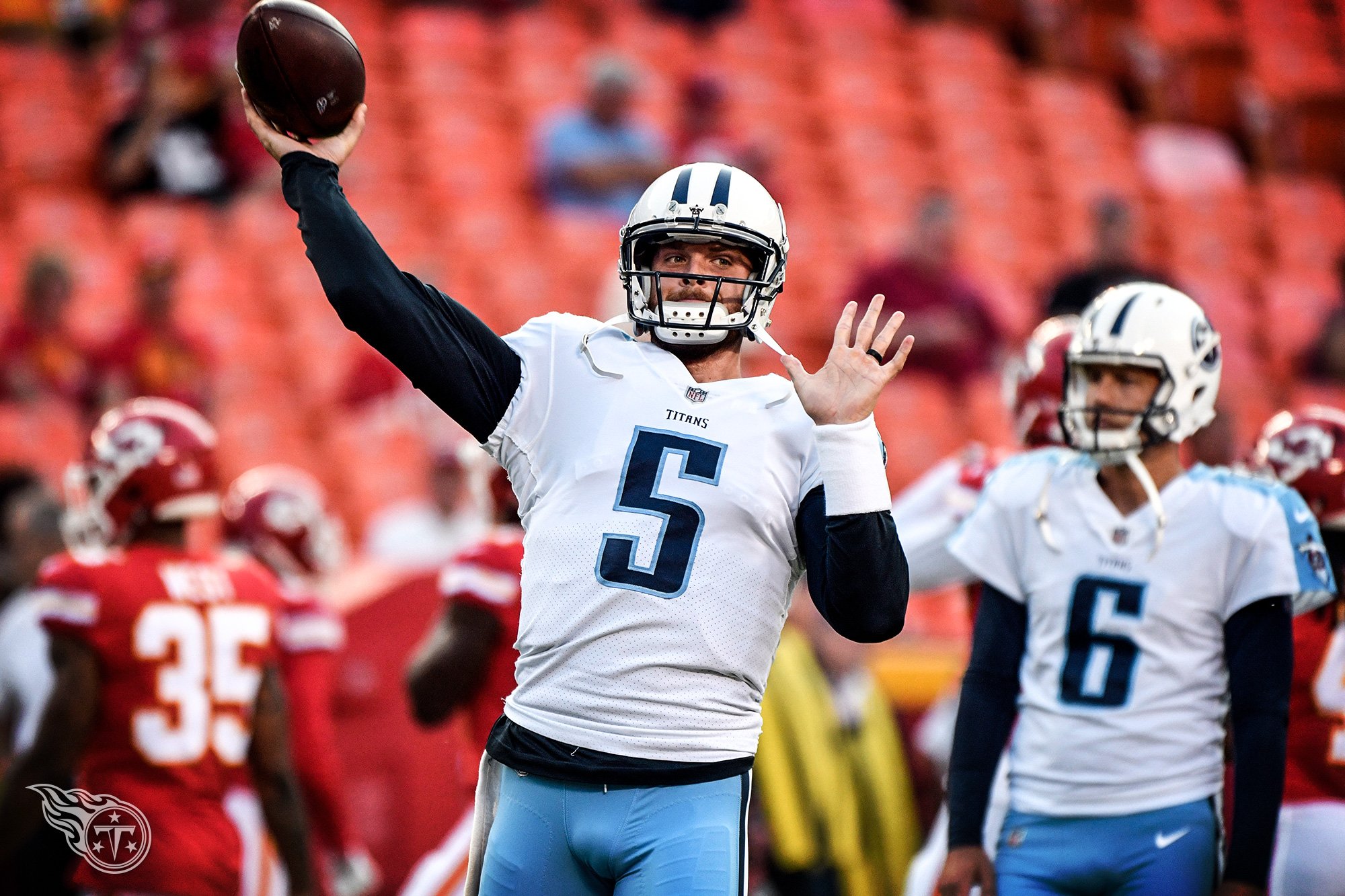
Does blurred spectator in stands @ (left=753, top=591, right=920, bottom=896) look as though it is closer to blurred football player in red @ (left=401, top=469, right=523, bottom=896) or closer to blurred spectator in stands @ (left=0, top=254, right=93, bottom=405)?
blurred football player in red @ (left=401, top=469, right=523, bottom=896)

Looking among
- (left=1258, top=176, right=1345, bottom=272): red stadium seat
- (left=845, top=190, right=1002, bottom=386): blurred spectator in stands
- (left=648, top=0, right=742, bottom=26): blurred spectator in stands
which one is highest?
(left=648, top=0, right=742, bottom=26): blurred spectator in stands

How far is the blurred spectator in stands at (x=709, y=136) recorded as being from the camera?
356 inches

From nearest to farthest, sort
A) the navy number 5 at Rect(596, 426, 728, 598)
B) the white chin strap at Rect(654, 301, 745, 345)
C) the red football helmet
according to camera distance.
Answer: the navy number 5 at Rect(596, 426, 728, 598) → the white chin strap at Rect(654, 301, 745, 345) → the red football helmet

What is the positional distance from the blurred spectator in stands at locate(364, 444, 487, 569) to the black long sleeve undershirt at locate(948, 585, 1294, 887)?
3.71 meters

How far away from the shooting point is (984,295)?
26.4 ft

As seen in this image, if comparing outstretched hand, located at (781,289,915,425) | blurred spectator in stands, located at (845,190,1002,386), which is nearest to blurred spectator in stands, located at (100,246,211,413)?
blurred spectator in stands, located at (845,190,1002,386)

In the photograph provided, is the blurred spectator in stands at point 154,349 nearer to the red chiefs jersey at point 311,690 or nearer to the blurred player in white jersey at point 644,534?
the red chiefs jersey at point 311,690

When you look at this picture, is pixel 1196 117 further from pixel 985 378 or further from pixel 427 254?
pixel 427 254

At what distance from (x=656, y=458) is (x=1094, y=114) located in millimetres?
10049

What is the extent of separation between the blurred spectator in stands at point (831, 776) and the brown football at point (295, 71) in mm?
3581

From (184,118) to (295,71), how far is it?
21.1ft

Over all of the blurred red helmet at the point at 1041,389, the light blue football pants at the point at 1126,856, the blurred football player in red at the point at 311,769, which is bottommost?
the blurred football player in red at the point at 311,769

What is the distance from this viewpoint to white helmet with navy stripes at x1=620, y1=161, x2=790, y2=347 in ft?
9.32

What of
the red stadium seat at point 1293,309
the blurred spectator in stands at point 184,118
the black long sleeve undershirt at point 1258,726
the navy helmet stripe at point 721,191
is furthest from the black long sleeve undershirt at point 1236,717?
the red stadium seat at point 1293,309
